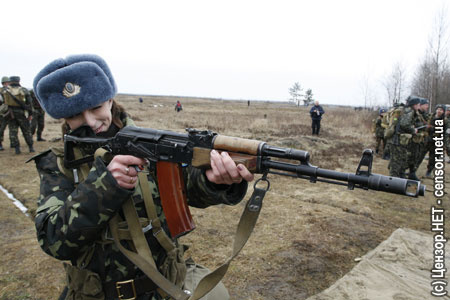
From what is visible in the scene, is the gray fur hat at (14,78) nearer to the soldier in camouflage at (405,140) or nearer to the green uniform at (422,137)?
the soldier in camouflage at (405,140)

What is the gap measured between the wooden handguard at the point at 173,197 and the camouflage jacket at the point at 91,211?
7 centimetres

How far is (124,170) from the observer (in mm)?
1627

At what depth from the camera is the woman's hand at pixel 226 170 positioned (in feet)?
5.64

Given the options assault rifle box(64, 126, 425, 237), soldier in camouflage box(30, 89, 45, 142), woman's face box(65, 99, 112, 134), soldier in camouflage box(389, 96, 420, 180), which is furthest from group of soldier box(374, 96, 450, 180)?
soldier in camouflage box(30, 89, 45, 142)

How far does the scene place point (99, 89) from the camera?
1.83 m

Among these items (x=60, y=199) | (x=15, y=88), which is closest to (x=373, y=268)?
(x=60, y=199)

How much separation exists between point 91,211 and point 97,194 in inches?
3.4

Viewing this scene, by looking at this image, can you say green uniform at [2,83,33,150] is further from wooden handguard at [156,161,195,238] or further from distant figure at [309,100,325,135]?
distant figure at [309,100,325,135]

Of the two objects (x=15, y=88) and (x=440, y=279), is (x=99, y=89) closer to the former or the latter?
(x=440, y=279)

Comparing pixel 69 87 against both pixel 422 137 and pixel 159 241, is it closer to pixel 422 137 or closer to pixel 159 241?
pixel 159 241

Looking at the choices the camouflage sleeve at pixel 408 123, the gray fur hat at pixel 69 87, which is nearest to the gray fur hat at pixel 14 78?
the gray fur hat at pixel 69 87

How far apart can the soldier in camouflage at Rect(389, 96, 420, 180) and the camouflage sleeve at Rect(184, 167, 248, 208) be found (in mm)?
7687

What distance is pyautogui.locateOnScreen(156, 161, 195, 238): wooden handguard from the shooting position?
6.11 ft

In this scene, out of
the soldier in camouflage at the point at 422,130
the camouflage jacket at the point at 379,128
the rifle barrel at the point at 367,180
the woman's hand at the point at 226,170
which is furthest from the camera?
the camouflage jacket at the point at 379,128
